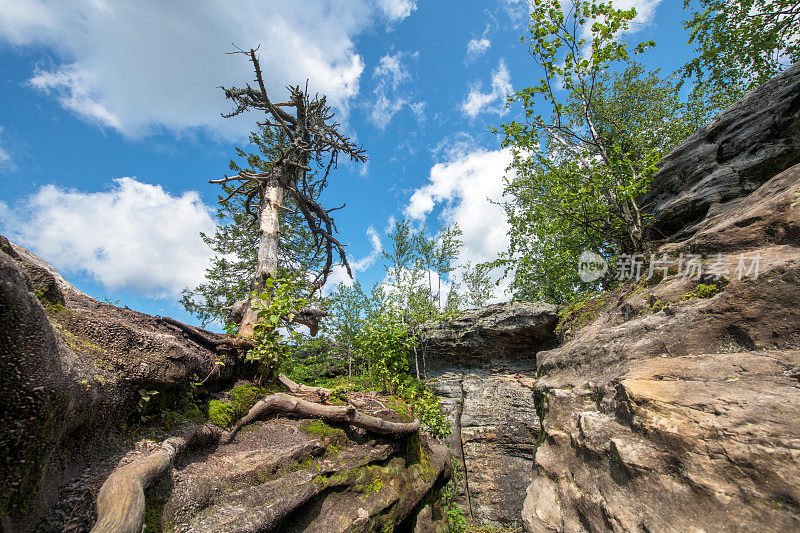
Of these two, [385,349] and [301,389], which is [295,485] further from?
[385,349]

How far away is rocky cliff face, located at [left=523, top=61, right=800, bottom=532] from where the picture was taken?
6.47 ft

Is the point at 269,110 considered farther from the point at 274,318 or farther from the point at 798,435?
the point at 798,435

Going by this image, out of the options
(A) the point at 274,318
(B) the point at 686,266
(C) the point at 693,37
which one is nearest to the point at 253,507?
(A) the point at 274,318

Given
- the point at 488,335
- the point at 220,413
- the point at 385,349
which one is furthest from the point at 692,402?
the point at 488,335

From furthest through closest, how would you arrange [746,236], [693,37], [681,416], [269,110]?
[693,37]
[269,110]
[746,236]
[681,416]

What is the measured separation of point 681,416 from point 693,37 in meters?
16.0

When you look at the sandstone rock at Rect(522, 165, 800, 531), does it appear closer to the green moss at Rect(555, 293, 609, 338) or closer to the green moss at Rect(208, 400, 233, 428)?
the green moss at Rect(555, 293, 609, 338)

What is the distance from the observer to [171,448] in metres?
3.04

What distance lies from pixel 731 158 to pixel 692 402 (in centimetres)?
937

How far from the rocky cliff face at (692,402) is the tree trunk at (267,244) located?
5.67 m

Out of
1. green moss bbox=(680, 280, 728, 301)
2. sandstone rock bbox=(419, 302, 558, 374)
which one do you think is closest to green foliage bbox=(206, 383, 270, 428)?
green moss bbox=(680, 280, 728, 301)

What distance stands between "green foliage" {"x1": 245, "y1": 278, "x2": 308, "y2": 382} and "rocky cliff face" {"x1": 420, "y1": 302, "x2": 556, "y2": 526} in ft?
24.7

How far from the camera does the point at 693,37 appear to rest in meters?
11.6

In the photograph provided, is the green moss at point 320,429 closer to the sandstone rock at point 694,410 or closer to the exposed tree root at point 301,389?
the exposed tree root at point 301,389
